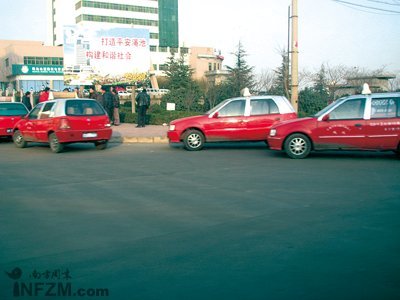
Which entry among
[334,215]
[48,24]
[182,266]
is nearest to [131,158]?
[334,215]

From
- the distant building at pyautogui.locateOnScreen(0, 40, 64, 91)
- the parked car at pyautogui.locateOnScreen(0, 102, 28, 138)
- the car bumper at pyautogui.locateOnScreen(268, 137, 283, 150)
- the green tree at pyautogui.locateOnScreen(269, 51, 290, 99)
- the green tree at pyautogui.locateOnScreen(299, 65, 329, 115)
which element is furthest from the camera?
the distant building at pyautogui.locateOnScreen(0, 40, 64, 91)

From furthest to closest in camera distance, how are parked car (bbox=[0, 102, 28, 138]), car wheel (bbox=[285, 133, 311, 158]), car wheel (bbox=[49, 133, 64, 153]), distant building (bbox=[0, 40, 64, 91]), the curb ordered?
distant building (bbox=[0, 40, 64, 91]) < parked car (bbox=[0, 102, 28, 138]) < the curb < car wheel (bbox=[49, 133, 64, 153]) < car wheel (bbox=[285, 133, 311, 158])

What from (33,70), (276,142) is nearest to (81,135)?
(276,142)

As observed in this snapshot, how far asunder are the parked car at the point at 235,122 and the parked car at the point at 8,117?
6.89 metres

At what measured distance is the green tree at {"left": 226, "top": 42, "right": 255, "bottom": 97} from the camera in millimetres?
31997

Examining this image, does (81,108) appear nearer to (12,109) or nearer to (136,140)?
(136,140)

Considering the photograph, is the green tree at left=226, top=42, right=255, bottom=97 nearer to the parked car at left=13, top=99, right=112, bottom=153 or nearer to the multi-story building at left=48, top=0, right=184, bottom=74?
the parked car at left=13, top=99, right=112, bottom=153

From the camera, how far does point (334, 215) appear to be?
22.8ft

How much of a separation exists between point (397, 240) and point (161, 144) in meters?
12.7

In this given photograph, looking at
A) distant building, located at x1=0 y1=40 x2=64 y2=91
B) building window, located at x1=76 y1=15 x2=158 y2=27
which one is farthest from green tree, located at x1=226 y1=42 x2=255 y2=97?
building window, located at x1=76 y1=15 x2=158 y2=27

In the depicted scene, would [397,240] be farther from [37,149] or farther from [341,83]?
[341,83]

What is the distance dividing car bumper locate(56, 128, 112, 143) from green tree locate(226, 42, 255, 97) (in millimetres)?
17027

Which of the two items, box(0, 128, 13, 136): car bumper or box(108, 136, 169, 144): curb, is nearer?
box(108, 136, 169, 144): curb

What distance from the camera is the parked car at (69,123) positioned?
15133 millimetres
